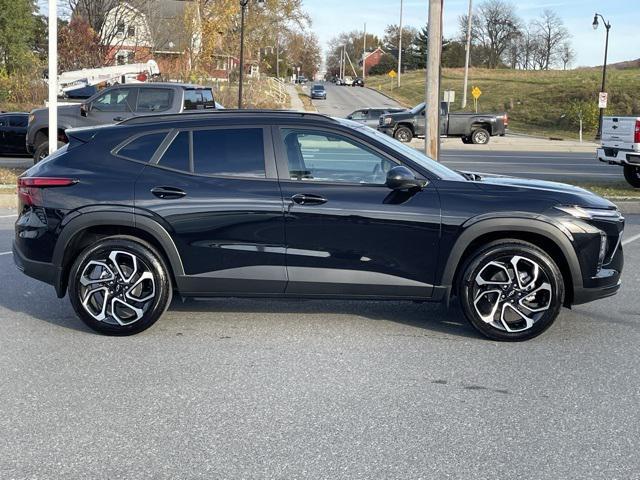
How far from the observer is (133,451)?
3.88 metres

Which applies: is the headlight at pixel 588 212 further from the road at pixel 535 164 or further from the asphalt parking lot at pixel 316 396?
the road at pixel 535 164

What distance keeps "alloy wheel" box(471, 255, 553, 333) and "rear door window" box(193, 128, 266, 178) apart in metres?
1.87

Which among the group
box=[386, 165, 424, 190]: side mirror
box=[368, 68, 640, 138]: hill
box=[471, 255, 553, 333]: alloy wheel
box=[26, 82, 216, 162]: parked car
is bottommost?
box=[471, 255, 553, 333]: alloy wheel

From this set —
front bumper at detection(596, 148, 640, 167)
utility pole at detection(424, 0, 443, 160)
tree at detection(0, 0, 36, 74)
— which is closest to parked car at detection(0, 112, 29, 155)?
utility pole at detection(424, 0, 443, 160)

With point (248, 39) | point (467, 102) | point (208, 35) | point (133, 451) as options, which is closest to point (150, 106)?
point (133, 451)

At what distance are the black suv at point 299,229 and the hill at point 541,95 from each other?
43.8 metres

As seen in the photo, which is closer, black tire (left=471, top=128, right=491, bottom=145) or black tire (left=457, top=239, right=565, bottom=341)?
black tire (left=457, top=239, right=565, bottom=341)

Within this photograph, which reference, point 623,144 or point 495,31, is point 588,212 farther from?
point 495,31

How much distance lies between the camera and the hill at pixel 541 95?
176 ft

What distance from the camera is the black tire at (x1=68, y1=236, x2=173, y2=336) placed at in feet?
19.0

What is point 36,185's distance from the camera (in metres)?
5.91

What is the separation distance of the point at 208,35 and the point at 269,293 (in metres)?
44.7

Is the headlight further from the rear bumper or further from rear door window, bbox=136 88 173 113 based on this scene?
rear door window, bbox=136 88 173 113

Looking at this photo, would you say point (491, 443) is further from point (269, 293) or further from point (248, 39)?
point (248, 39)
